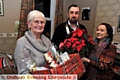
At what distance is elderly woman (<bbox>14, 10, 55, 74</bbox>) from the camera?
1174mm

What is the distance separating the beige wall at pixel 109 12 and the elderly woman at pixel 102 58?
41.6 inches

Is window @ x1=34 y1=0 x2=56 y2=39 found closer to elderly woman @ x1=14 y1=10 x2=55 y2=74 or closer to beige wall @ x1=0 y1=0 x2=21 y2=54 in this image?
beige wall @ x1=0 y1=0 x2=21 y2=54

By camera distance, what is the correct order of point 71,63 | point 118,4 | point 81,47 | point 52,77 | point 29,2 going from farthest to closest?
point 29,2 → point 118,4 → point 81,47 → point 71,63 → point 52,77

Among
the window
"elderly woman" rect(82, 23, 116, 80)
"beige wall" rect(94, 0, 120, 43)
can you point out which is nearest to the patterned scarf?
"elderly woman" rect(82, 23, 116, 80)

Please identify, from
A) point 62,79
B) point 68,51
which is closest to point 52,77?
point 62,79

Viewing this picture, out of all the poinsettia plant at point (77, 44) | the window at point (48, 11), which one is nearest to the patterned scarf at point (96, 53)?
the poinsettia plant at point (77, 44)

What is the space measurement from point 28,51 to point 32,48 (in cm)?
5

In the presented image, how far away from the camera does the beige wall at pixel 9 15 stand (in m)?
3.02

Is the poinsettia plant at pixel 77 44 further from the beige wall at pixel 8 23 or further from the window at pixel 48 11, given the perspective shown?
the window at pixel 48 11

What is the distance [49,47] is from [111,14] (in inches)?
73.0

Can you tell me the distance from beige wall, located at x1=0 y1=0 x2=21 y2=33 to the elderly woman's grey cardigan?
1953 millimetres

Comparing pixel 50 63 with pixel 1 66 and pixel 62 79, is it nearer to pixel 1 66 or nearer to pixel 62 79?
pixel 62 79

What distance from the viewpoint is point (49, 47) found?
140 cm

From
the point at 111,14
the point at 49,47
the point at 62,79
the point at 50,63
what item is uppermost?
the point at 111,14
